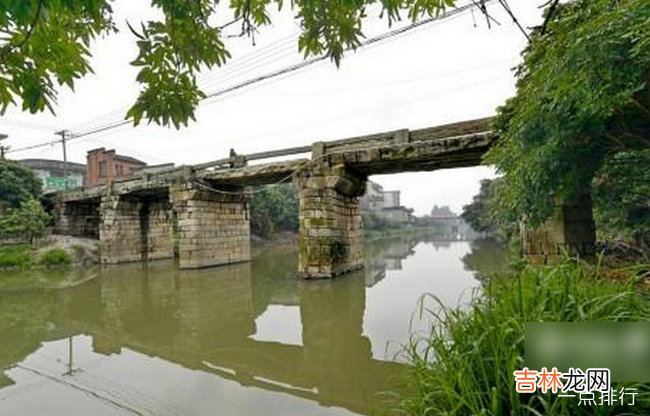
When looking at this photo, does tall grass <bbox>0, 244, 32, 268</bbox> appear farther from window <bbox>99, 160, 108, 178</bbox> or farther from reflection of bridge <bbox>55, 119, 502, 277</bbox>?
window <bbox>99, 160, 108, 178</bbox>

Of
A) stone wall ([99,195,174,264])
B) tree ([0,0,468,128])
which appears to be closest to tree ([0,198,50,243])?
stone wall ([99,195,174,264])

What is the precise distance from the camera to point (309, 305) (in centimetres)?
680

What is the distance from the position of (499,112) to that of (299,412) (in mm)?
4925

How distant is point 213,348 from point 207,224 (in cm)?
873

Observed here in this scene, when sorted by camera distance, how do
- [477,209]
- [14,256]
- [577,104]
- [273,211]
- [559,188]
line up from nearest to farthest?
[577,104], [559,188], [14,256], [477,209], [273,211]

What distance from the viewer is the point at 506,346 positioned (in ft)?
5.71

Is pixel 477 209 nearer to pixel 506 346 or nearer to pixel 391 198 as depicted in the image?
pixel 506 346

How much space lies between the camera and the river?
9.68 ft

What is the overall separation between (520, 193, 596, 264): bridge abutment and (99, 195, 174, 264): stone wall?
15285mm

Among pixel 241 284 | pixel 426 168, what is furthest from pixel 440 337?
pixel 426 168

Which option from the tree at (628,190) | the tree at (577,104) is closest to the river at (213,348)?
the tree at (577,104)

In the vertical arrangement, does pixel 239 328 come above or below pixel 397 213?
below

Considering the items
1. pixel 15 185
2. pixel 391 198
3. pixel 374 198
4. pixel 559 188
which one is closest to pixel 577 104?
pixel 559 188

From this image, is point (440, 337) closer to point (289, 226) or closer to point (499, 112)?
point (499, 112)
